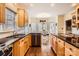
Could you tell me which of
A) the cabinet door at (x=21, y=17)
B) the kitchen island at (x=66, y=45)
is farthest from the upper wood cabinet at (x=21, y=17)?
the kitchen island at (x=66, y=45)

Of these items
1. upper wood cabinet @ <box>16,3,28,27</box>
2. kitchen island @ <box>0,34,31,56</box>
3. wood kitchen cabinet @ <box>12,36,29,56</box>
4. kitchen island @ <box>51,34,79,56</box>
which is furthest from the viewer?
upper wood cabinet @ <box>16,3,28,27</box>

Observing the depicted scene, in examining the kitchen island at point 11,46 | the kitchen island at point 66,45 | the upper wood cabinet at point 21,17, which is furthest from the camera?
the upper wood cabinet at point 21,17

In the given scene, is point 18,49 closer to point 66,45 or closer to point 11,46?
point 11,46

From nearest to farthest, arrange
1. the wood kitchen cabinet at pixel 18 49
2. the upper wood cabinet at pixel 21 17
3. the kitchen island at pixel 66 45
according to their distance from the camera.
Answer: the kitchen island at pixel 66 45, the wood kitchen cabinet at pixel 18 49, the upper wood cabinet at pixel 21 17

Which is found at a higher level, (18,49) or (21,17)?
(21,17)

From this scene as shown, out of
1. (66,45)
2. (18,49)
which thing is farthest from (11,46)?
(66,45)

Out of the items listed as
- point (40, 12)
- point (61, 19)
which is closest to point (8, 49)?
point (40, 12)

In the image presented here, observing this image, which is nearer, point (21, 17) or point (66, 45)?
point (66, 45)

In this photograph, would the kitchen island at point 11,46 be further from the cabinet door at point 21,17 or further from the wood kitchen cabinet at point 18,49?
the cabinet door at point 21,17

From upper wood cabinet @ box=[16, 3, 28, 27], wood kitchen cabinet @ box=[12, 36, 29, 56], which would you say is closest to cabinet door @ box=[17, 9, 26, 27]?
upper wood cabinet @ box=[16, 3, 28, 27]

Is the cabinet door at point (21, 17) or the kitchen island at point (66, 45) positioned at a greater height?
the cabinet door at point (21, 17)

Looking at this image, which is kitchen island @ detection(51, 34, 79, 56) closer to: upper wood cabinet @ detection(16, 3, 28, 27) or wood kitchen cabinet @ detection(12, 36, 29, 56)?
wood kitchen cabinet @ detection(12, 36, 29, 56)

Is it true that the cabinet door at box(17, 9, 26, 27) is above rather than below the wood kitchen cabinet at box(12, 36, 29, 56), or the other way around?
above

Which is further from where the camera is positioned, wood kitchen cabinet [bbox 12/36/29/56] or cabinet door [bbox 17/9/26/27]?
cabinet door [bbox 17/9/26/27]
